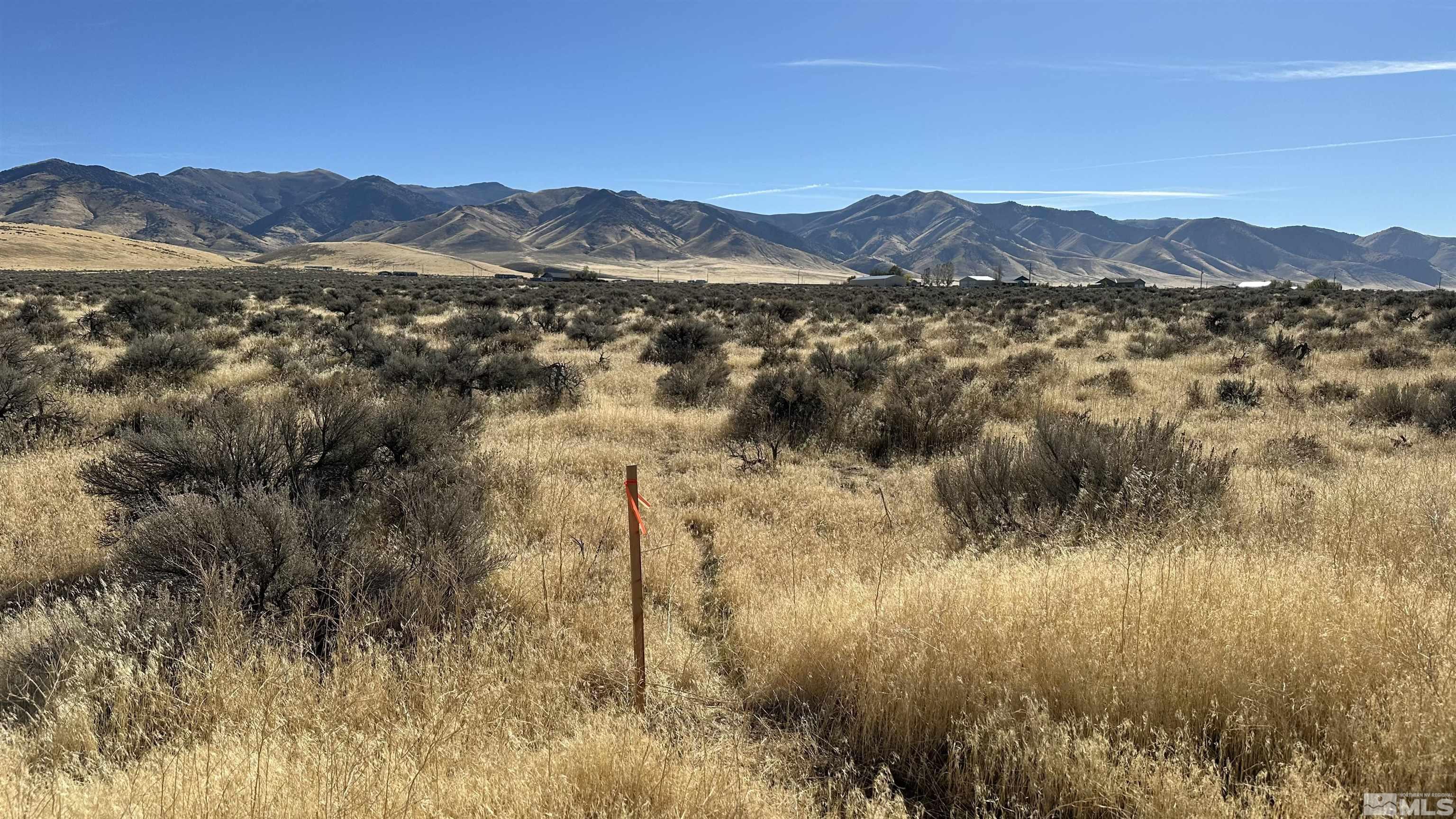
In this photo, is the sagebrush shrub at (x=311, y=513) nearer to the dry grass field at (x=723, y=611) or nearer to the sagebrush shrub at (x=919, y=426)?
the dry grass field at (x=723, y=611)

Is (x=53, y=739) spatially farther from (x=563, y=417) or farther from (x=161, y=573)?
(x=563, y=417)

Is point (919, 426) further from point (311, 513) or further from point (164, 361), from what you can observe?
point (164, 361)

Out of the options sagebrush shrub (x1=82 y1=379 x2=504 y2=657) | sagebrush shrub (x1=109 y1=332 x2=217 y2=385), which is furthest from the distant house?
sagebrush shrub (x1=82 y1=379 x2=504 y2=657)

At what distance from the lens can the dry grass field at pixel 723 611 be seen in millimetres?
2682

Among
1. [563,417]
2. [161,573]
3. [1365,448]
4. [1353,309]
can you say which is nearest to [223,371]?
[563,417]

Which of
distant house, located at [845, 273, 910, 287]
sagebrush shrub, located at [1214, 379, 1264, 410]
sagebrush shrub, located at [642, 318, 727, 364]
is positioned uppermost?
distant house, located at [845, 273, 910, 287]

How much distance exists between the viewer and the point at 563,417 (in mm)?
10711
